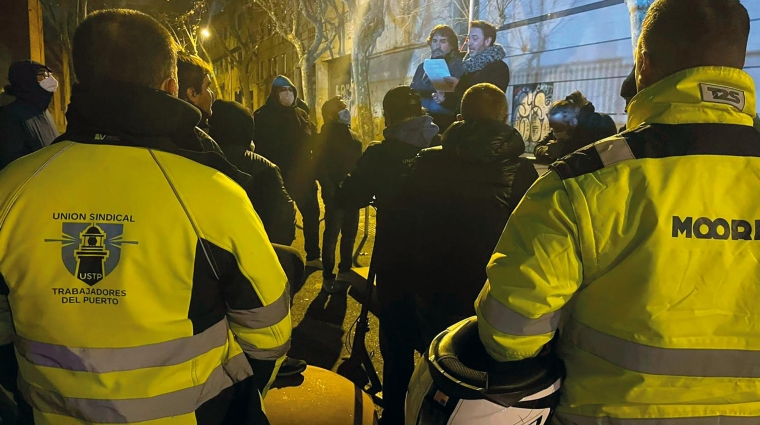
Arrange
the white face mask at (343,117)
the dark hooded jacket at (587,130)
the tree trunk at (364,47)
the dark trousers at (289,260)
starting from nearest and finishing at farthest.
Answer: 1. the dark trousers at (289,260)
2. the dark hooded jacket at (587,130)
3. the white face mask at (343,117)
4. the tree trunk at (364,47)

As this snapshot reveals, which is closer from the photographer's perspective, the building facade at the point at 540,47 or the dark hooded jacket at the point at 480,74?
the dark hooded jacket at the point at 480,74

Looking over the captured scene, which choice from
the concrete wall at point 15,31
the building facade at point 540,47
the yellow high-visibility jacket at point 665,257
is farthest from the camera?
the building facade at point 540,47

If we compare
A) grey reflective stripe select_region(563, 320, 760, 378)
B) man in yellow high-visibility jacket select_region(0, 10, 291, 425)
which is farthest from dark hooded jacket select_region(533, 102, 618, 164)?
man in yellow high-visibility jacket select_region(0, 10, 291, 425)

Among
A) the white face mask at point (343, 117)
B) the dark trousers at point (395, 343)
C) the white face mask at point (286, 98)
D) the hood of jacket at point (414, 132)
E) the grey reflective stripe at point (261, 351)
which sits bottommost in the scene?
the dark trousers at point (395, 343)

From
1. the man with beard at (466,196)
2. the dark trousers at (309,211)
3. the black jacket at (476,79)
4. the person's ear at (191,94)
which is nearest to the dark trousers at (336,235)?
the dark trousers at (309,211)

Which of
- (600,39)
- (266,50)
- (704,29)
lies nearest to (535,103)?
(600,39)

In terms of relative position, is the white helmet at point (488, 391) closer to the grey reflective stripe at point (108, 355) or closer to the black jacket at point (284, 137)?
the grey reflective stripe at point (108, 355)

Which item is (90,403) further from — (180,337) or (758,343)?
(758,343)

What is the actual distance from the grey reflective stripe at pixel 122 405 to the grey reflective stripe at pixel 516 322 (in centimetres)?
86

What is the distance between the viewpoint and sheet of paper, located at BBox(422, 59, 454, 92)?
5.49 metres

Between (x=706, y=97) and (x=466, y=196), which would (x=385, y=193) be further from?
(x=706, y=97)

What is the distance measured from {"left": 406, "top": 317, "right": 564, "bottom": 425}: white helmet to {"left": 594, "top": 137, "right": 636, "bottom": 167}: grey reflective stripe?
583 millimetres

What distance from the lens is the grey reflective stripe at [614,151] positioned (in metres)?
1.37

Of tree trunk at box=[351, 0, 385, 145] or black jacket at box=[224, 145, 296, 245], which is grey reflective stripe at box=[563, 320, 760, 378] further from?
tree trunk at box=[351, 0, 385, 145]
